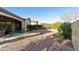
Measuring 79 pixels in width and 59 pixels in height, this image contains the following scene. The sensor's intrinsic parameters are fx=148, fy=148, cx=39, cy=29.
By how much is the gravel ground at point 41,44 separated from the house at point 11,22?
0.94 meters

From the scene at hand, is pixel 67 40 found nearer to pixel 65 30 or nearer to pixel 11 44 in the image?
pixel 65 30

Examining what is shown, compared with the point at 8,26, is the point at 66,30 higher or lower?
lower

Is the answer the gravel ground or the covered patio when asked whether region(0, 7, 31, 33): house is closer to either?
the covered patio

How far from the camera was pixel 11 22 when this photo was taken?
840 centimetres

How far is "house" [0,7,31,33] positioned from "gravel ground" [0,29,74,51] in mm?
941

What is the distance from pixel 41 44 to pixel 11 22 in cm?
246

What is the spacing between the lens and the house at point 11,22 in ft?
25.4

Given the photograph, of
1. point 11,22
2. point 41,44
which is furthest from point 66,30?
point 11,22

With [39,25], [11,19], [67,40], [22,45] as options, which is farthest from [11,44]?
[67,40]

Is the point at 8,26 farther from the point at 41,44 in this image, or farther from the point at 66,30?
the point at 66,30

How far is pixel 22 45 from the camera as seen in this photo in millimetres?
6914

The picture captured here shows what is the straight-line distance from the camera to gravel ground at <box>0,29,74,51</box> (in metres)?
6.52

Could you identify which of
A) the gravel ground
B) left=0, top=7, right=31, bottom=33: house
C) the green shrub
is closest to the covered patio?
left=0, top=7, right=31, bottom=33: house

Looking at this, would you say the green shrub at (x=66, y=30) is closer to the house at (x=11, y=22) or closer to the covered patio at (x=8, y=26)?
the house at (x=11, y=22)
